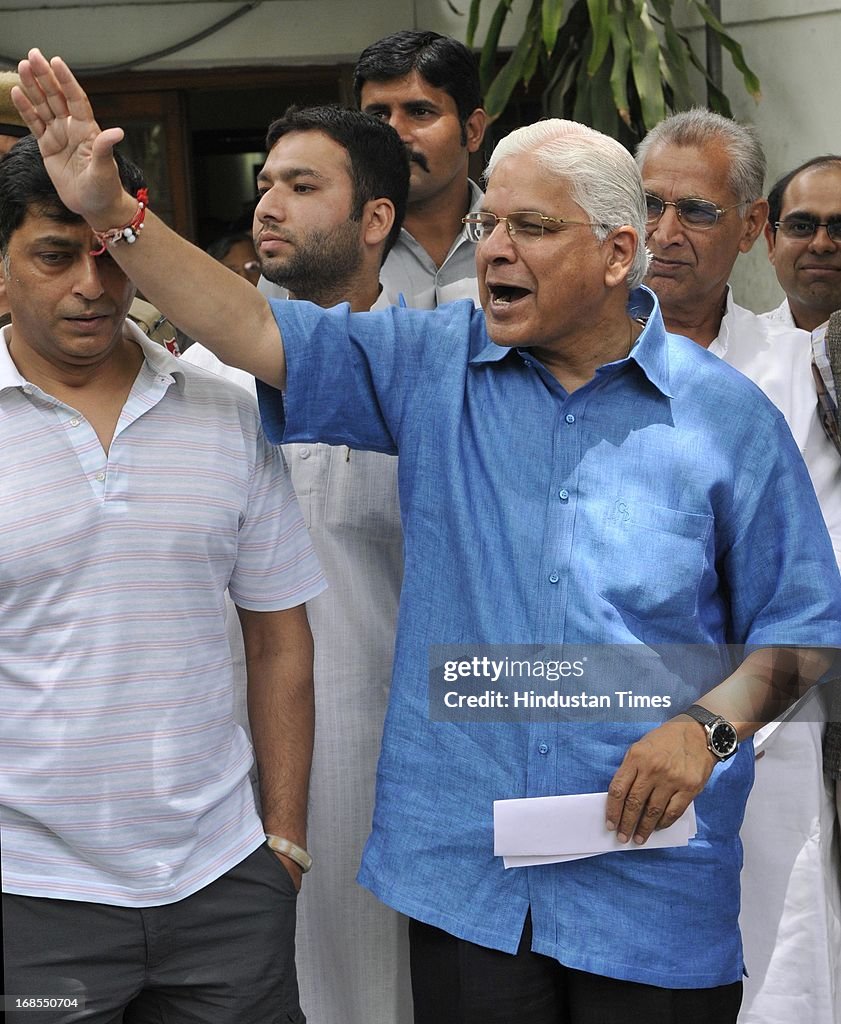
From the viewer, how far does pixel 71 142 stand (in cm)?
168

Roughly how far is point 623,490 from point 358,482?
529 mm

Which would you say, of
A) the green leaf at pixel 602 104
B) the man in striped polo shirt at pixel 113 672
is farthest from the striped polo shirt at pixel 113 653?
the green leaf at pixel 602 104

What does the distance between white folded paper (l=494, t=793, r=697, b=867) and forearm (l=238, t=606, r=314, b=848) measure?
309 mm

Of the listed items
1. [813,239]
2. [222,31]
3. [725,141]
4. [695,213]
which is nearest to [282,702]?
[695,213]

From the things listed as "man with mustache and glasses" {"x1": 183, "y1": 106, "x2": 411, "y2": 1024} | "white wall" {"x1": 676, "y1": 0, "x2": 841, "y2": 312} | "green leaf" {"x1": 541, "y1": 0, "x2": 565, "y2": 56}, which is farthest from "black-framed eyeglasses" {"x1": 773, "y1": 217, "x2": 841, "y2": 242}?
"green leaf" {"x1": 541, "y1": 0, "x2": 565, "y2": 56}

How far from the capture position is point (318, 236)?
246cm


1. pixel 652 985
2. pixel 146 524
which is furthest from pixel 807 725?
pixel 146 524

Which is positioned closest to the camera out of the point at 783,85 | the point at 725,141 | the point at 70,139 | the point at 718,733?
the point at 70,139

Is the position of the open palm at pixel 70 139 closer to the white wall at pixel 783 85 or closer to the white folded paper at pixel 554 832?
the white folded paper at pixel 554 832

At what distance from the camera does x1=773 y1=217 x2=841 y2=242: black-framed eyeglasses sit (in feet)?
9.93

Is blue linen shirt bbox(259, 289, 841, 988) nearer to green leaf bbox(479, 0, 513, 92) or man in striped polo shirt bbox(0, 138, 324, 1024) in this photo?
man in striped polo shirt bbox(0, 138, 324, 1024)

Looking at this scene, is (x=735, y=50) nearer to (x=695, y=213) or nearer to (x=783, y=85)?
(x=783, y=85)

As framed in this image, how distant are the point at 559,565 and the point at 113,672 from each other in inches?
24.0

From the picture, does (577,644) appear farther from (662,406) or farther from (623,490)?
(662,406)
